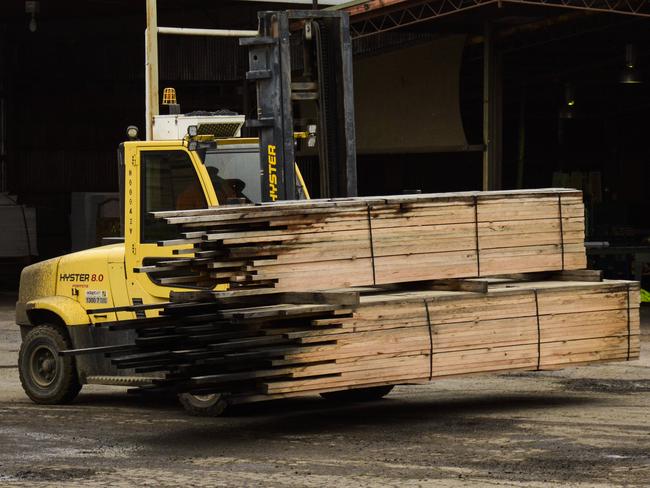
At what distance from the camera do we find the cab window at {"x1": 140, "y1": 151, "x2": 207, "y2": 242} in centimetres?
1182

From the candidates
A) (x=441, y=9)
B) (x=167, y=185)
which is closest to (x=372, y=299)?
(x=167, y=185)

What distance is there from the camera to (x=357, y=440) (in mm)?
10266

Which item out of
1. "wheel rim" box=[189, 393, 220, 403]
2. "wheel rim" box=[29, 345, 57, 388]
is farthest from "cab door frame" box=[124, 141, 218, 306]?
"wheel rim" box=[29, 345, 57, 388]

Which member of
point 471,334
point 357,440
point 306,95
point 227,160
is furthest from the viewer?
point 227,160

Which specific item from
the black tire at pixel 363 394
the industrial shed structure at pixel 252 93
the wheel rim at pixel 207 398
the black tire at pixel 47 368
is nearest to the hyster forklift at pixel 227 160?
the wheel rim at pixel 207 398

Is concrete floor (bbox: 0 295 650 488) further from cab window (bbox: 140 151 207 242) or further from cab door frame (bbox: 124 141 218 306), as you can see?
cab window (bbox: 140 151 207 242)

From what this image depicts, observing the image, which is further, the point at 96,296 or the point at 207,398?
the point at 96,296

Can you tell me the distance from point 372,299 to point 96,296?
299cm

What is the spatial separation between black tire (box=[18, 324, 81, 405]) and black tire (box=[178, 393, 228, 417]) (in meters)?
1.62

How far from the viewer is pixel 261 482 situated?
28.6 feet

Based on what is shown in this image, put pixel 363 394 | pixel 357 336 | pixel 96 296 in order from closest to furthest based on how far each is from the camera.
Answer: pixel 357 336 < pixel 96 296 < pixel 363 394

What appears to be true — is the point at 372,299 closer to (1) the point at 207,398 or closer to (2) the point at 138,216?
(1) the point at 207,398

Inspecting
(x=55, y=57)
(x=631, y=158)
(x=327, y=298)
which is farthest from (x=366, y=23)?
(x=327, y=298)

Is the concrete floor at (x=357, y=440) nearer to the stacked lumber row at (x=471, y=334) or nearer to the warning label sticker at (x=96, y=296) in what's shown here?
the stacked lumber row at (x=471, y=334)
